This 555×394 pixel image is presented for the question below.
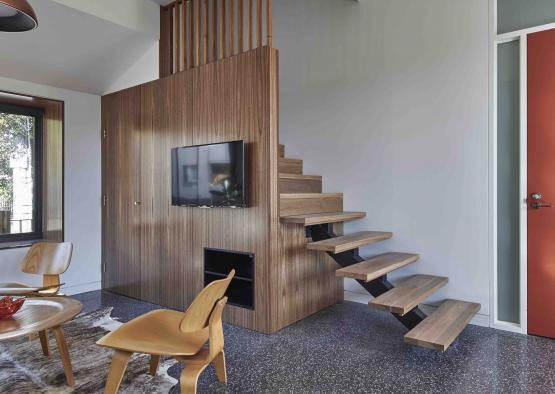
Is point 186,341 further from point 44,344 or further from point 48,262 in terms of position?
point 48,262

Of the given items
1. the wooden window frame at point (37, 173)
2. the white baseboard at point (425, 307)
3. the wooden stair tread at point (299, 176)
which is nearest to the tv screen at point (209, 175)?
the wooden stair tread at point (299, 176)

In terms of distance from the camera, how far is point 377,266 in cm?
286

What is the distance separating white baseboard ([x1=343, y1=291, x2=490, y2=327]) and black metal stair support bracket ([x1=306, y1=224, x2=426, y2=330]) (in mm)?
404

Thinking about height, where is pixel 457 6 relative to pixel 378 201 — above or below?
above

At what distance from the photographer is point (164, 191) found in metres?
3.81

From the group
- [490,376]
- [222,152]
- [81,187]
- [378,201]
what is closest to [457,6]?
[378,201]

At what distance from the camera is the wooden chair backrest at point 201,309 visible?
5.35ft

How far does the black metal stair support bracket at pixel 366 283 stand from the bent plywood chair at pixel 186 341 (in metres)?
1.30

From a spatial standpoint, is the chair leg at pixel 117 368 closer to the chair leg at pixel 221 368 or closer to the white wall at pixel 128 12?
the chair leg at pixel 221 368

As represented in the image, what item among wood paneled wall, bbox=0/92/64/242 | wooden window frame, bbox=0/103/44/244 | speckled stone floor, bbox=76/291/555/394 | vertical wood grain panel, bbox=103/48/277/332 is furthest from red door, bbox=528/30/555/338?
wooden window frame, bbox=0/103/44/244

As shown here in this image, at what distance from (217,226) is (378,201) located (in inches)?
61.2

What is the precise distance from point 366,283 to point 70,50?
142 inches

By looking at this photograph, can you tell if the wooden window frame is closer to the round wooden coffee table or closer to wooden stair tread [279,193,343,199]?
the round wooden coffee table

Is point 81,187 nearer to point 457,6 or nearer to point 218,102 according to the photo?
point 218,102
